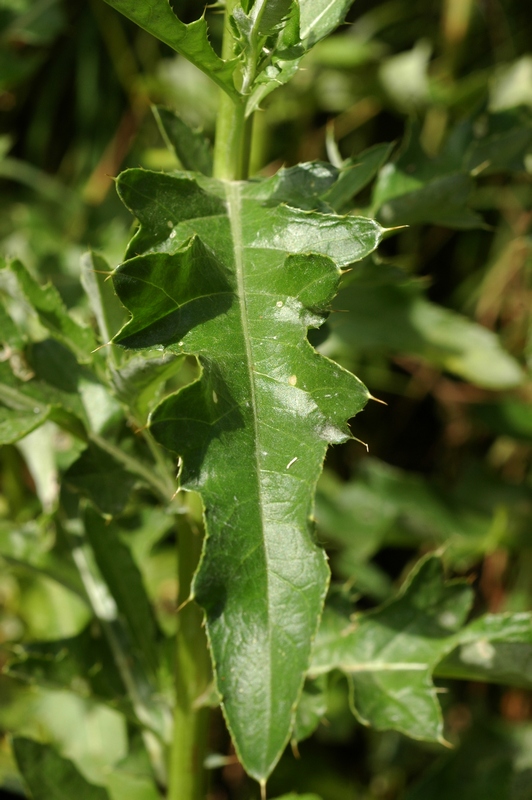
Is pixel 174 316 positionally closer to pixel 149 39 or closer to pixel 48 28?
pixel 48 28

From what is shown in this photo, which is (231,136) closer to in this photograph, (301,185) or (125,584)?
(301,185)

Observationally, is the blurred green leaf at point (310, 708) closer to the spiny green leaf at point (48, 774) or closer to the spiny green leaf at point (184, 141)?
the spiny green leaf at point (48, 774)

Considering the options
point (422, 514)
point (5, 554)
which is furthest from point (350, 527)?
point (5, 554)

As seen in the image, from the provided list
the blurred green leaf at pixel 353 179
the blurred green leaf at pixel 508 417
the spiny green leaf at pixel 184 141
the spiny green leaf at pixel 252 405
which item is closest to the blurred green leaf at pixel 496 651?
the spiny green leaf at pixel 252 405

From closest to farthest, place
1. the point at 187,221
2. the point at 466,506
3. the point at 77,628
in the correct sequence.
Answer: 1. the point at 187,221
2. the point at 77,628
3. the point at 466,506

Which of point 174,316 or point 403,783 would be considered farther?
point 403,783

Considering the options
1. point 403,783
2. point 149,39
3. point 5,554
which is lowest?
point 403,783

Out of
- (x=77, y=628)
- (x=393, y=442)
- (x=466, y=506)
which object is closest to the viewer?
(x=77, y=628)
